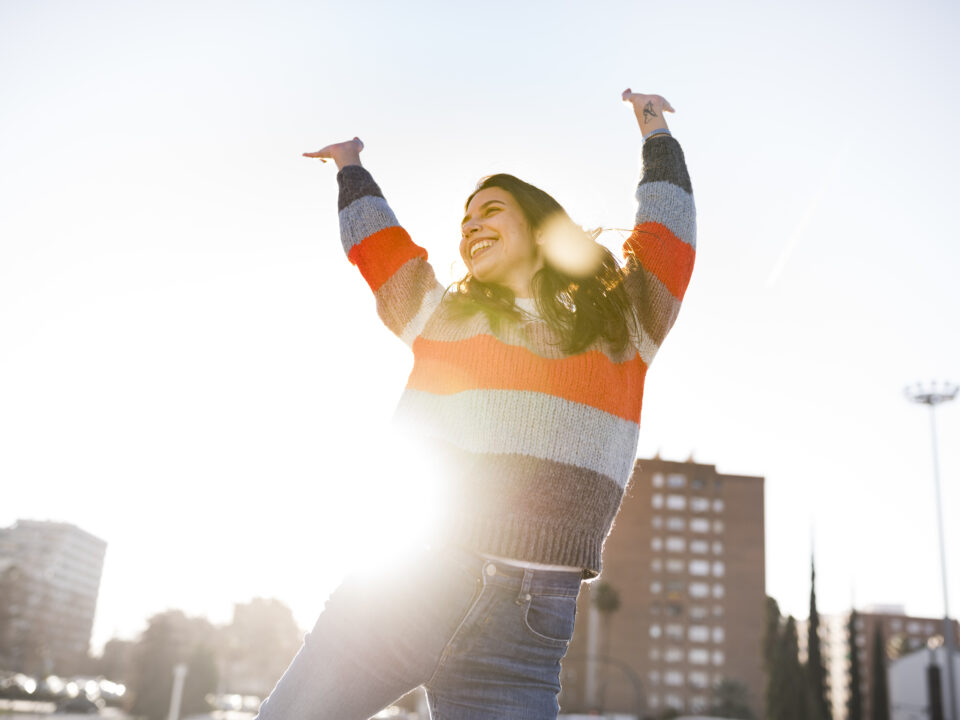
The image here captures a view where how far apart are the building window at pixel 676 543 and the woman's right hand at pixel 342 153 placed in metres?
79.3

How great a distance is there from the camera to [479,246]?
222cm

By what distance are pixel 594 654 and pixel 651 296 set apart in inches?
3084

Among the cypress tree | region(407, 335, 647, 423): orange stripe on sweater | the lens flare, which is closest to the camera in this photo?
region(407, 335, 647, 423): orange stripe on sweater

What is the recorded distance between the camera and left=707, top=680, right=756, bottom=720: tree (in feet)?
224

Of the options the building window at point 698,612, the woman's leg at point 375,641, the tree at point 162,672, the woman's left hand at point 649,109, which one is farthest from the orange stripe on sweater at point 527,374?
the building window at point 698,612

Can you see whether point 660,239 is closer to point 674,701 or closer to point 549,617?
point 549,617

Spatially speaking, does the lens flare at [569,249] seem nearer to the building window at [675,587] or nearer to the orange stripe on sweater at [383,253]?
the orange stripe on sweater at [383,253]

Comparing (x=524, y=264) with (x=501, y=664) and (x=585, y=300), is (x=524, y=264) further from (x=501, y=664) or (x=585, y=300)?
Answer: (x=501, y=664)

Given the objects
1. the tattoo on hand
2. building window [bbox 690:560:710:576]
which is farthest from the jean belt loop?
building window [bbox 690:560:710:576]

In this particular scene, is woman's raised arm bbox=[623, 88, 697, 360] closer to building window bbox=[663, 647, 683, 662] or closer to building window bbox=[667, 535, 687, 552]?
building window bbox=[663, 647, 683, 662]

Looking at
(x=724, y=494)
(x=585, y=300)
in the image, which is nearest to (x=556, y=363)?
(x=585, y=300)

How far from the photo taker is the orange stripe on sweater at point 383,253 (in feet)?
7.47

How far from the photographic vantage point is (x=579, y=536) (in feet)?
6.04

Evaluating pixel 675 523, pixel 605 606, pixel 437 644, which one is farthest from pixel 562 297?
pixel 675 523
